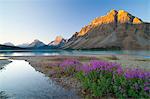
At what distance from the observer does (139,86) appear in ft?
44.9


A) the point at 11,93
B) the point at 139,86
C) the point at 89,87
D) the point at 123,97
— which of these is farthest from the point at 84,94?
the point at 11,93

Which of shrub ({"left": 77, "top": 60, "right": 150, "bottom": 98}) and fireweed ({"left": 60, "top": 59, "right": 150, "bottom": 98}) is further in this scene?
fireweed ({"left": 60, "top": 59, "right": 150, "bottom": 98})

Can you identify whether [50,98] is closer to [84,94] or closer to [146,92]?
[84,94]

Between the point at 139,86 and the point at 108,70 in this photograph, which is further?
the point at 108,70

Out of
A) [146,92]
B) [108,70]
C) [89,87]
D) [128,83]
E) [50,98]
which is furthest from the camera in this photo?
[108,70]

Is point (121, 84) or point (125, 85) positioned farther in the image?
point (121, 84)

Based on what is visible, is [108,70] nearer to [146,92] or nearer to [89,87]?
[89,87]

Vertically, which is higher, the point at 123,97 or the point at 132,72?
the point at 132,72

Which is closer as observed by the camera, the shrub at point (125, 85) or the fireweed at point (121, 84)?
the shrub at point (125, 85)

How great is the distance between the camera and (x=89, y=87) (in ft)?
54.2

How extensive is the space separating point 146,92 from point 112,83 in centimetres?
287

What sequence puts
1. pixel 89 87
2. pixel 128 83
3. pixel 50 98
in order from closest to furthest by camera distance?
pixel 128 83 → pixel 50 98 → pixel 89 87

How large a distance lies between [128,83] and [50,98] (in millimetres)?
5465

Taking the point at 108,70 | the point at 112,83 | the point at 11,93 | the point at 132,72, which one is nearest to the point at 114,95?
the point at 112,83
